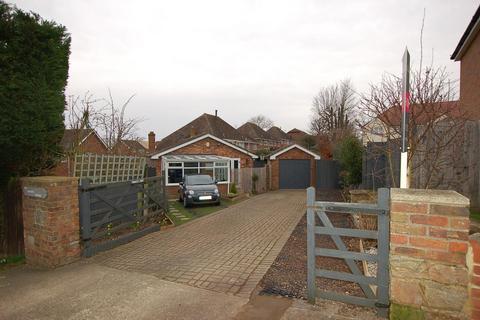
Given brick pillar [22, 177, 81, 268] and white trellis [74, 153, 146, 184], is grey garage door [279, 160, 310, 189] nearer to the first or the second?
white trellis [74, 153, 146, 184]

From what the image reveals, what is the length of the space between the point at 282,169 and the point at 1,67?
758 inches

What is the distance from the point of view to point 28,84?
211 inches

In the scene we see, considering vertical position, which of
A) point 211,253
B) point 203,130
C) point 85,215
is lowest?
point 211,253

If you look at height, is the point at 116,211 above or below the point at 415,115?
below

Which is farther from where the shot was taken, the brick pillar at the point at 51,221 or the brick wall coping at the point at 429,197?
the brick pillar at the point at 51,221

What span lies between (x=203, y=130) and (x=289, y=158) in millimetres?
11616

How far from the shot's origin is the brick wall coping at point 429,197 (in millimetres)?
2752

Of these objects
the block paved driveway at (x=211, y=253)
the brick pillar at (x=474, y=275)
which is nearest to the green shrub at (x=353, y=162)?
the block paved driveway at (x=211, y=253)

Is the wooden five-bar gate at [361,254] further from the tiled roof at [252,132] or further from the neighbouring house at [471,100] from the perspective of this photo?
the tiled roof at [252,132]

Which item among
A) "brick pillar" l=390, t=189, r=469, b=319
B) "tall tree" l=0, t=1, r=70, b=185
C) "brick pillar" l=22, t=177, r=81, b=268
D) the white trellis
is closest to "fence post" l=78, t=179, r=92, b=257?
"brick pillar" l=22, t=177, r=81, b=268

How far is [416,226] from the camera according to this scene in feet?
9.54

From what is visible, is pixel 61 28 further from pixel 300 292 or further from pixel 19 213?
pixel 300 292

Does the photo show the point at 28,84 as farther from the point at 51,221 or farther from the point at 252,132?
the point at 252,132

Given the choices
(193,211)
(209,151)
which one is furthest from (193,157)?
(193,211)
